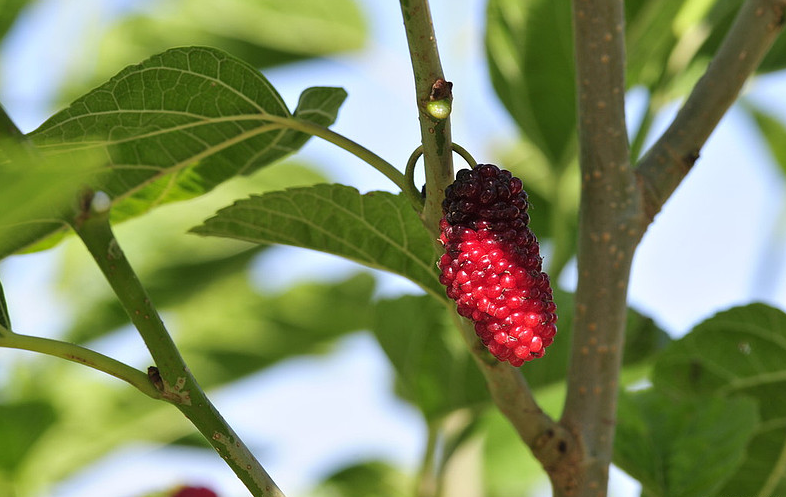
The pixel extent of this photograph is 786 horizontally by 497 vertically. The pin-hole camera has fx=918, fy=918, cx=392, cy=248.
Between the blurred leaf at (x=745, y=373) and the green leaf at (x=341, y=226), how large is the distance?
350 millimetres

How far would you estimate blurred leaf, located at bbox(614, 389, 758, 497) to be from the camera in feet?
2.59

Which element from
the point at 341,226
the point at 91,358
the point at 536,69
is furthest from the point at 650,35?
the point at 91,358

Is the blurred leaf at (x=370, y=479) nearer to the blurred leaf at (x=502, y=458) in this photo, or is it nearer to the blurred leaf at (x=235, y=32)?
the blurred leaf at (x=502, y=458)

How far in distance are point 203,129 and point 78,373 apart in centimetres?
124

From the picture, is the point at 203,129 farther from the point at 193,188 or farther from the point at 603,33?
the point at 603,33

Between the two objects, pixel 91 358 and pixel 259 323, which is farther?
pixel 259 323

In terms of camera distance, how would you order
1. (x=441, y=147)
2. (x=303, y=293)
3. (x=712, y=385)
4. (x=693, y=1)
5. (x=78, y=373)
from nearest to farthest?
(x=441, y=147) < (x=712, y=385) < (x=693, y=1) < (x=303, y=293) < (x=78, y=373)

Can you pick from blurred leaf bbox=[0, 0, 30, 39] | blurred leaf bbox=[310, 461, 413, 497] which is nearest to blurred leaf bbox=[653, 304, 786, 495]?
blurred leaf bbox=[310, 461, 413, 497]

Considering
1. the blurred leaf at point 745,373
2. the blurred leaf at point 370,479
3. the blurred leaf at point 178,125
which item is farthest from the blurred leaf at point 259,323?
the blurred leaf at point 178,125

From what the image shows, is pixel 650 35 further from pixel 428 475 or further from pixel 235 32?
pixel 235 32

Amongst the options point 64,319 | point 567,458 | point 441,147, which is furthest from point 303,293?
point 441,147

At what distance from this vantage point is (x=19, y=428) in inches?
55.0

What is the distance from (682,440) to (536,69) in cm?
58

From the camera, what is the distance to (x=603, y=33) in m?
0.67
